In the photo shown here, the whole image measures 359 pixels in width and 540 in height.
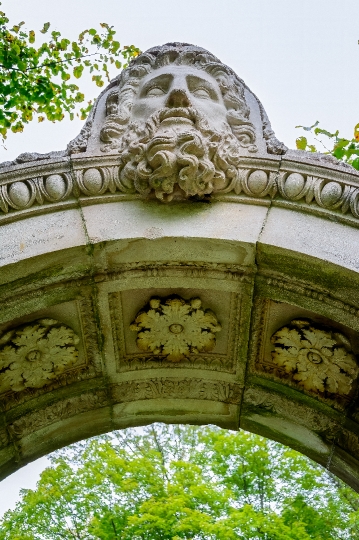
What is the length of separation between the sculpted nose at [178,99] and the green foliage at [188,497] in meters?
6.85

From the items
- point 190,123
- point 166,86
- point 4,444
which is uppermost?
point 166,86

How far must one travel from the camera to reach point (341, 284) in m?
3.17

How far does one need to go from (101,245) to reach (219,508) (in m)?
7.72

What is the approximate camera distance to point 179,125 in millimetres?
3475

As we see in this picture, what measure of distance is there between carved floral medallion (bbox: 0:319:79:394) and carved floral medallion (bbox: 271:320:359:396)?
1.38 meters

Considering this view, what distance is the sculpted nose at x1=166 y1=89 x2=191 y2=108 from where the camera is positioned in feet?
12.0

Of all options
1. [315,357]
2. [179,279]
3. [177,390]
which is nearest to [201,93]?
[179,279]

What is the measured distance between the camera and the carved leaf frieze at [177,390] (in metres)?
3.97

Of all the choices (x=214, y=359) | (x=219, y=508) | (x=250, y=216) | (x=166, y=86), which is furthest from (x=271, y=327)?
(x=219, y=508)

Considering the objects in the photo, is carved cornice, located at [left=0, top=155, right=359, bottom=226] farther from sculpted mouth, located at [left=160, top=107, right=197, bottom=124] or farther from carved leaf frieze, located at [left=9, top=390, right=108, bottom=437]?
carved leaf frieze, located at [left=9, top=390, right=108, bottom=437]

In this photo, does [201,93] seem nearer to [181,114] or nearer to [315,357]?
[181,114]

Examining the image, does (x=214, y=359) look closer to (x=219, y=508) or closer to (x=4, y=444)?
(x=4, y=444)

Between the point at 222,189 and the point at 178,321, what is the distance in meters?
0.93

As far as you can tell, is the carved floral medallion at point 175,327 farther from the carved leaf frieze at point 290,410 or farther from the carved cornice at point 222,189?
the carved cornice at point 222,189
